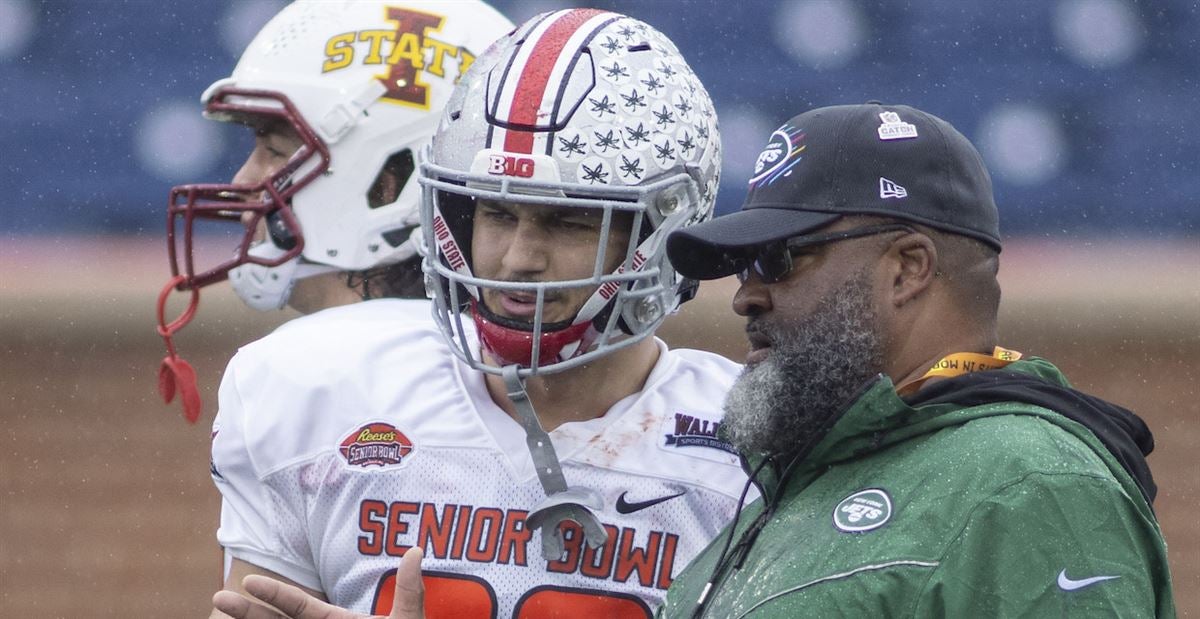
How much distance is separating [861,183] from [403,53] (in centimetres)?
139

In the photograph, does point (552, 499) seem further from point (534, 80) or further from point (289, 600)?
point (534, 80)

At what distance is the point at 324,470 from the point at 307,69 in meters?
1.03

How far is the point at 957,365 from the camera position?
6.23 ft

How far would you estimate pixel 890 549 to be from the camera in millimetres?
1659

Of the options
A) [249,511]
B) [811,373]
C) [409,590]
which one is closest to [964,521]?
[811,373]

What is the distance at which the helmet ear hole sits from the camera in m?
3.05

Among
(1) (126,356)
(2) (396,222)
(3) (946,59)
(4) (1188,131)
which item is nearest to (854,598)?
(2) (396,222)

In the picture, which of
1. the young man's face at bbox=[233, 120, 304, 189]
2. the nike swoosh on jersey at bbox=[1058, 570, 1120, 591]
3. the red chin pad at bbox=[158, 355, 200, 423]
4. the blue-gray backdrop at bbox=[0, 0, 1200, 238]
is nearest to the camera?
the nike swoosh on jersey at bbox=[1058, 570, 1120, 591]

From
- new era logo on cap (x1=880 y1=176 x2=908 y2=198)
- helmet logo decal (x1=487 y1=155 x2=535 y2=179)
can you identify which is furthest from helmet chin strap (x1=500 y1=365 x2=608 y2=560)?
new era logo on cap (x1=880 y1=176 x2=908 y2=198)

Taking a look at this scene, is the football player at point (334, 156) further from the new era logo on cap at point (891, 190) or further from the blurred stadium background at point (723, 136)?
the blurred stadium background at point (723, 136)

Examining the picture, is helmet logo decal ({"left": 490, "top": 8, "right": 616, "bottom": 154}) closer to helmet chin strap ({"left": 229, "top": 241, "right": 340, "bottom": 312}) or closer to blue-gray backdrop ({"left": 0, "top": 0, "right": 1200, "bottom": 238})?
helmet chin strap ({"left": 229, "top": 241, "right": 340, "bottom": 312})

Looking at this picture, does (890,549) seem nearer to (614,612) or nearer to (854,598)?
(854,598)

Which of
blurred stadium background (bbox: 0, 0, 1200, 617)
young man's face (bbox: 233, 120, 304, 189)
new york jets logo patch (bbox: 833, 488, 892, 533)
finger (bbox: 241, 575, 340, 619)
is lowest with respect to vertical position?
blurred stadium background (bbox: 0, 0, 1200, 617)

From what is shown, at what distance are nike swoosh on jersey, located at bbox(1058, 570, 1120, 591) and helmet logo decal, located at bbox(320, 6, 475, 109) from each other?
5.92 ft
